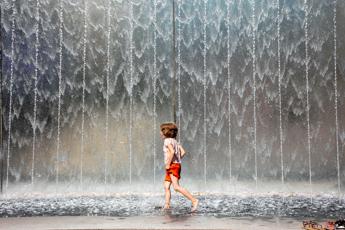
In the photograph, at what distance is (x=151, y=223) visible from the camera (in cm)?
496

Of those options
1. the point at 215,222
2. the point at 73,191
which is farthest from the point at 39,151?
the point at 215,222

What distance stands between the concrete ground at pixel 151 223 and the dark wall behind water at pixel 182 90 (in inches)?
213

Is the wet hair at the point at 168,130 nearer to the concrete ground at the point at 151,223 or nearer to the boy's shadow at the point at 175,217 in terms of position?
the boy's shadow at the point at 175,217

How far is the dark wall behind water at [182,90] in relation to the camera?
35.8ft

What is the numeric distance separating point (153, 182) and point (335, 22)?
6.17m

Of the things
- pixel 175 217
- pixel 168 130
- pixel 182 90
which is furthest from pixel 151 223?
pixel 182 90

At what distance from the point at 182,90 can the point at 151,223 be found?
646 cm

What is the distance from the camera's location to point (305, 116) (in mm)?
11055

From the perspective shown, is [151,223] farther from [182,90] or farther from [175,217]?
[182,90]

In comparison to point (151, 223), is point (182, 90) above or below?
above

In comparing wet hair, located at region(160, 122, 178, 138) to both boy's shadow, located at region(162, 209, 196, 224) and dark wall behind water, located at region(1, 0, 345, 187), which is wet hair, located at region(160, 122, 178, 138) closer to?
boy's shadow, located at region(162, 209, 196, 224)

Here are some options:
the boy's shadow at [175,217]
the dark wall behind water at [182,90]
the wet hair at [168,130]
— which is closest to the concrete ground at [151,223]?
the boy's shadow at [175,217]

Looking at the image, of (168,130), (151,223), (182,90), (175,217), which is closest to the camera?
(151,223)

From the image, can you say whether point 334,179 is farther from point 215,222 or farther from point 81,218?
point 81,218
